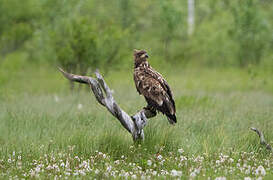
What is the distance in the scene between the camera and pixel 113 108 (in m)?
6.45

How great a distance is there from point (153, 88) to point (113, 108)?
750mm

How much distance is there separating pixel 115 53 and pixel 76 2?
10134 mm

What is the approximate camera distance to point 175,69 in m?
28.0

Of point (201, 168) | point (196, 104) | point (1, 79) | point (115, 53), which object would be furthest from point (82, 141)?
point (115, 53)

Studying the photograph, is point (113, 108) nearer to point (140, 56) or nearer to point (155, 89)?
point (155, 89)

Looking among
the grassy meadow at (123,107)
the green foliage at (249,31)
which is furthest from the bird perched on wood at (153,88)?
the green foliage at (249,31)

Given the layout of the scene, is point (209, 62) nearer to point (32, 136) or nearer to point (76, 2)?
point (76, 2)

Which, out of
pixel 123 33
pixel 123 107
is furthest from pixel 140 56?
pixel 123 33

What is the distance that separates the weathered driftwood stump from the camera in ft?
21.0

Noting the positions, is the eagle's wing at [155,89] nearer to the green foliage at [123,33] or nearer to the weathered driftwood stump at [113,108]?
the weathered driftwood stump at [113,108]

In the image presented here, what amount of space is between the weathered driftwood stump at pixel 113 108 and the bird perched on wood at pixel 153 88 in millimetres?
313

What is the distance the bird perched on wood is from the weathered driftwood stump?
313 mm

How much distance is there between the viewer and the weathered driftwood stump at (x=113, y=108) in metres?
6.39

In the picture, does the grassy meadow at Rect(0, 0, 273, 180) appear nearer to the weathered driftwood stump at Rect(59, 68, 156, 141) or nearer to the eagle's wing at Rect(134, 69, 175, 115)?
the weathered driftwood stump at Rect(59, 68, 156, 141)
